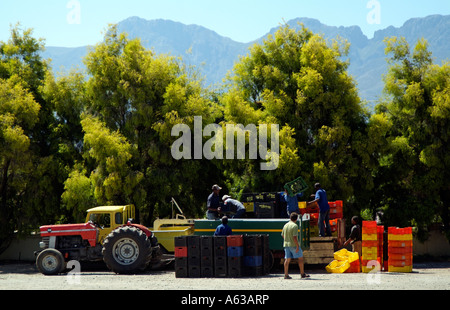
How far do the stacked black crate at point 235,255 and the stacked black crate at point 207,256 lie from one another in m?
0.50

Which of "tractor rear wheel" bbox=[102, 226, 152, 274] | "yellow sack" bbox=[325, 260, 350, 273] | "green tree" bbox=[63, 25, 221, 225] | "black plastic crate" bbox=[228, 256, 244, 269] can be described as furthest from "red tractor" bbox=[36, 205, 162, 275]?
"yellow sack" bbox=[325, 260, 350, 273]

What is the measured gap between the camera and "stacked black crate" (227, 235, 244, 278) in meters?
16.0

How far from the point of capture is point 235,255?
1602 centimetres

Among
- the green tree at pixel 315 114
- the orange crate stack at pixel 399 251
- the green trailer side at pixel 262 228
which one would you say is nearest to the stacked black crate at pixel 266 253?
the green trailer side at pixel 262 228

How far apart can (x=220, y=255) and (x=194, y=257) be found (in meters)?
0.80

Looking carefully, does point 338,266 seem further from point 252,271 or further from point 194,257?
point 194,257

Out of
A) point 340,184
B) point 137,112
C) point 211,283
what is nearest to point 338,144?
point 340,184

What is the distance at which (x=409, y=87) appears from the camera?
26422 mm

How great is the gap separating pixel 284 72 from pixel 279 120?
2752 mm

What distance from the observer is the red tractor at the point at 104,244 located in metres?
18.6

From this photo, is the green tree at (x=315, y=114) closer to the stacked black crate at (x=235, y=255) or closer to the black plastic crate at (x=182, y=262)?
the stacked black crate at (x=235, y=255)

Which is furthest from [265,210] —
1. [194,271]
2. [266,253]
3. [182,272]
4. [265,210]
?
[182,272]

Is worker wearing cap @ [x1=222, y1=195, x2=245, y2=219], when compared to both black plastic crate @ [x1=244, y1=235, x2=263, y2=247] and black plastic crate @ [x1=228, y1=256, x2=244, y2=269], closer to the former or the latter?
black plastic crate @ [x1=244, y1=235, x2=263, y2=247]

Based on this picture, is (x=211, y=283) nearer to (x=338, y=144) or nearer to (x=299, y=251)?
(x=299, y=251)
